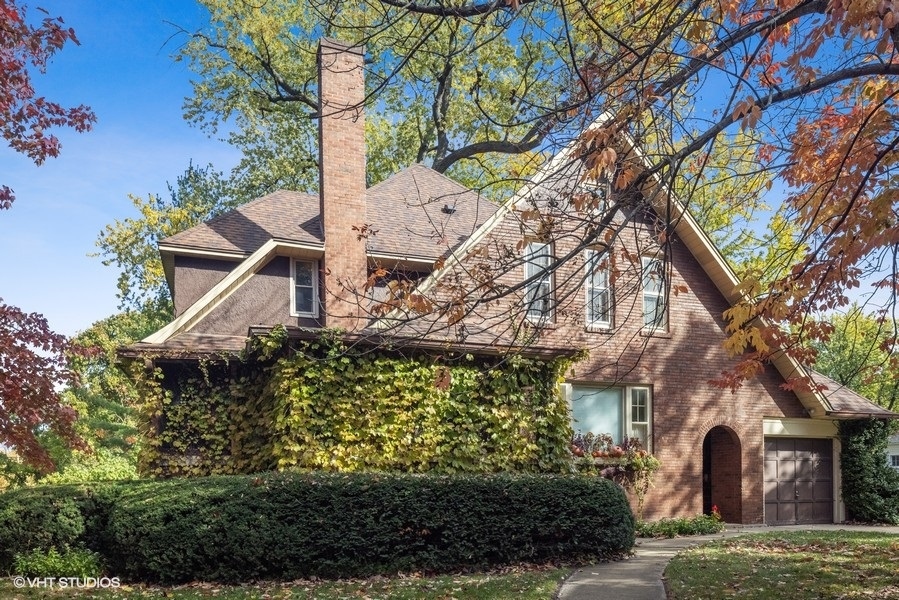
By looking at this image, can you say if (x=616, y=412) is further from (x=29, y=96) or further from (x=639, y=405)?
(x=29, y=96)

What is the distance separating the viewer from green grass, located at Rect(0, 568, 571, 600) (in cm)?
949

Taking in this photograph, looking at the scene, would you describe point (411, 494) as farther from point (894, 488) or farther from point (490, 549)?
point (894, 488)

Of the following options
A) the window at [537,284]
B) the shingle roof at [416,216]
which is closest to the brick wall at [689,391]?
the shingle roof at [416,216]

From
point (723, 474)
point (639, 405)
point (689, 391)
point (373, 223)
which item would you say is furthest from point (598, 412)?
point (373, 223)

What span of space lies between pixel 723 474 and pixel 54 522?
47.8 ft

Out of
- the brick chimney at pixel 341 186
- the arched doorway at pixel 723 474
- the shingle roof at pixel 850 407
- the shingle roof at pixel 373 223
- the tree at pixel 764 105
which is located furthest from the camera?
the shingle roof at pixel 850 407

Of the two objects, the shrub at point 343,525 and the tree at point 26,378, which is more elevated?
the tree at point 26,378

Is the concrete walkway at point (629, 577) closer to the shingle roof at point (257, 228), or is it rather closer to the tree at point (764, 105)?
the tree at point (764, 105)

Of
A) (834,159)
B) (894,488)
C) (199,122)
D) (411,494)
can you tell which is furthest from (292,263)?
(199,122)

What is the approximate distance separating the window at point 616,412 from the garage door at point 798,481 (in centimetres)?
373

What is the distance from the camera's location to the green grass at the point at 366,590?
9492 mm

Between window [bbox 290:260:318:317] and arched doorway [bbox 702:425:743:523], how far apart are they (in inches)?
383

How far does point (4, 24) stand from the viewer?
1070 cm

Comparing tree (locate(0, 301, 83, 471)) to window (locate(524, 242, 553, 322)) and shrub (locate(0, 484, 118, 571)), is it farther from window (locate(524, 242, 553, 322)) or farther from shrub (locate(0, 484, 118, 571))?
window (locate(524, 242, 553, 322))
